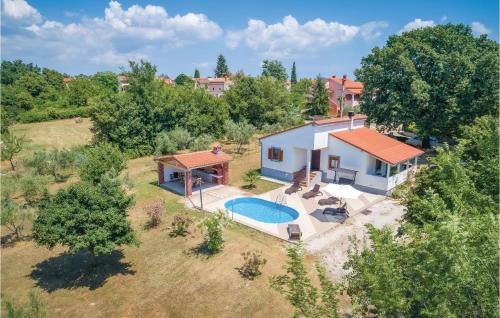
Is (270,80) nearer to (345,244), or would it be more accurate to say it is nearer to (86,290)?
(345,244)

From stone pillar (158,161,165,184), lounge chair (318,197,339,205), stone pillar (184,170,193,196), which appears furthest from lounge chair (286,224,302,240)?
stone pillar (158,161,165,184)

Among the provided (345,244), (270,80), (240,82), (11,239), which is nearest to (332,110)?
(270,80)

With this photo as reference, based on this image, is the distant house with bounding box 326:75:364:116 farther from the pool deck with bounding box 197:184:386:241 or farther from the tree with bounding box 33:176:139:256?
the tree with bounding box 33:176:139:256

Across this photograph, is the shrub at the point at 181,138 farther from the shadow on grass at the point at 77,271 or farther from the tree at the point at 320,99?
the tree at the point at 320,99

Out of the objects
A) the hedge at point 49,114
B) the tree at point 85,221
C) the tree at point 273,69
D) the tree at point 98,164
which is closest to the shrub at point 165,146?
the tree at point 98,164

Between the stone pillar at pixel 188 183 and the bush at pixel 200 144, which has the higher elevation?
the bush at pixel 200 144

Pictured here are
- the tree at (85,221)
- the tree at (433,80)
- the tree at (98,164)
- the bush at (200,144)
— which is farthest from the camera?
the bush at (200,144)
